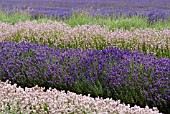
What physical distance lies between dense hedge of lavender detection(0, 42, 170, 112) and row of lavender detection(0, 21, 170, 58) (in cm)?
140

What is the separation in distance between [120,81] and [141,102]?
0.32 m

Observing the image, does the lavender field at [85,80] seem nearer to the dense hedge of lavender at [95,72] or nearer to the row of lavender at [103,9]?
the dense hedge of lavender at [95,72]

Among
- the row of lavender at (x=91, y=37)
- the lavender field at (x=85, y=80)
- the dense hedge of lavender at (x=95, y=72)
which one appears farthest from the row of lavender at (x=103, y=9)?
the dense hedge of lavender at (x=95, y=72)

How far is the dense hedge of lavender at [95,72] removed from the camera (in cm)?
466

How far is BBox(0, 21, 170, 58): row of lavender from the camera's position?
22.2 feet

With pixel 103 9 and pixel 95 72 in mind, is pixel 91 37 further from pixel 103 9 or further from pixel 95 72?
pixel 103 9

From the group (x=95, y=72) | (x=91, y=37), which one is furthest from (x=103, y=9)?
(x=95, y=72)

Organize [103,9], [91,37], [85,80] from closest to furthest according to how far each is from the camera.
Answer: [85,80]
[91,37]
[103,9]

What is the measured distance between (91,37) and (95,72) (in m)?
2.33

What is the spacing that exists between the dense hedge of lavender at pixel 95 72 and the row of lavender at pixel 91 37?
1398 mm

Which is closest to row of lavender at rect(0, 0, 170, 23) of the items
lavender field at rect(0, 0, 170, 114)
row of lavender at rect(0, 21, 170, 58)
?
row of lavender at rect(0, 21, 170, 58)

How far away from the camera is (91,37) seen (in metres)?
7.26

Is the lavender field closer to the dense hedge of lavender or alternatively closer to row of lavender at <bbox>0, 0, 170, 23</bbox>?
the dense hedge of lavender

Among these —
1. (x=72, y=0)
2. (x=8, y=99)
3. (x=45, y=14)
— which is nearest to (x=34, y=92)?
(x=8, y=99)
